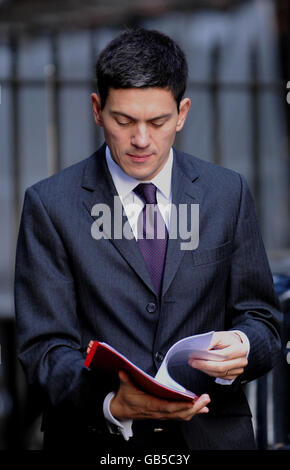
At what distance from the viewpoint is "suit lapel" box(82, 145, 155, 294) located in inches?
89.4

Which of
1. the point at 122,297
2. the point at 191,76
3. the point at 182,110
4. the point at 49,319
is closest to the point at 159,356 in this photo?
the point at 122,297

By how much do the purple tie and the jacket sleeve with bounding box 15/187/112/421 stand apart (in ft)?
0.79

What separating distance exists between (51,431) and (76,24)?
876 cm

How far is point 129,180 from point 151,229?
168mm

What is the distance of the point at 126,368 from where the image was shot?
1927 millimetres

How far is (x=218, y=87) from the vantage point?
7504 millimetres

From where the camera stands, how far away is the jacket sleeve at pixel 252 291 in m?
2.36

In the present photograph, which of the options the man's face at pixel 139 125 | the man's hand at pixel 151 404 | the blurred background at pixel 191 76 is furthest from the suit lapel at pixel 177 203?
the blurred background at pixel 191 76

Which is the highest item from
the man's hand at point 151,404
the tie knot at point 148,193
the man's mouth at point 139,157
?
the man's mouth at point 139,157

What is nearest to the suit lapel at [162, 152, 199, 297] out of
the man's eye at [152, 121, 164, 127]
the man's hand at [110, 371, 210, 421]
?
the man's eye at [152, 121, 164, 127]

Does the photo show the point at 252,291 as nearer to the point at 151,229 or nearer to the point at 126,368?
the point at 151,229

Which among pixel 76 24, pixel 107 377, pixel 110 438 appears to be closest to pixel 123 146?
pixel 107 377

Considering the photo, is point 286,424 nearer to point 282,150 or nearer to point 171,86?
point 171,86

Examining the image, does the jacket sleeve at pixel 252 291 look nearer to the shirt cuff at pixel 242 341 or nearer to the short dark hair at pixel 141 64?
the shirt cuff at pixel 242 341
